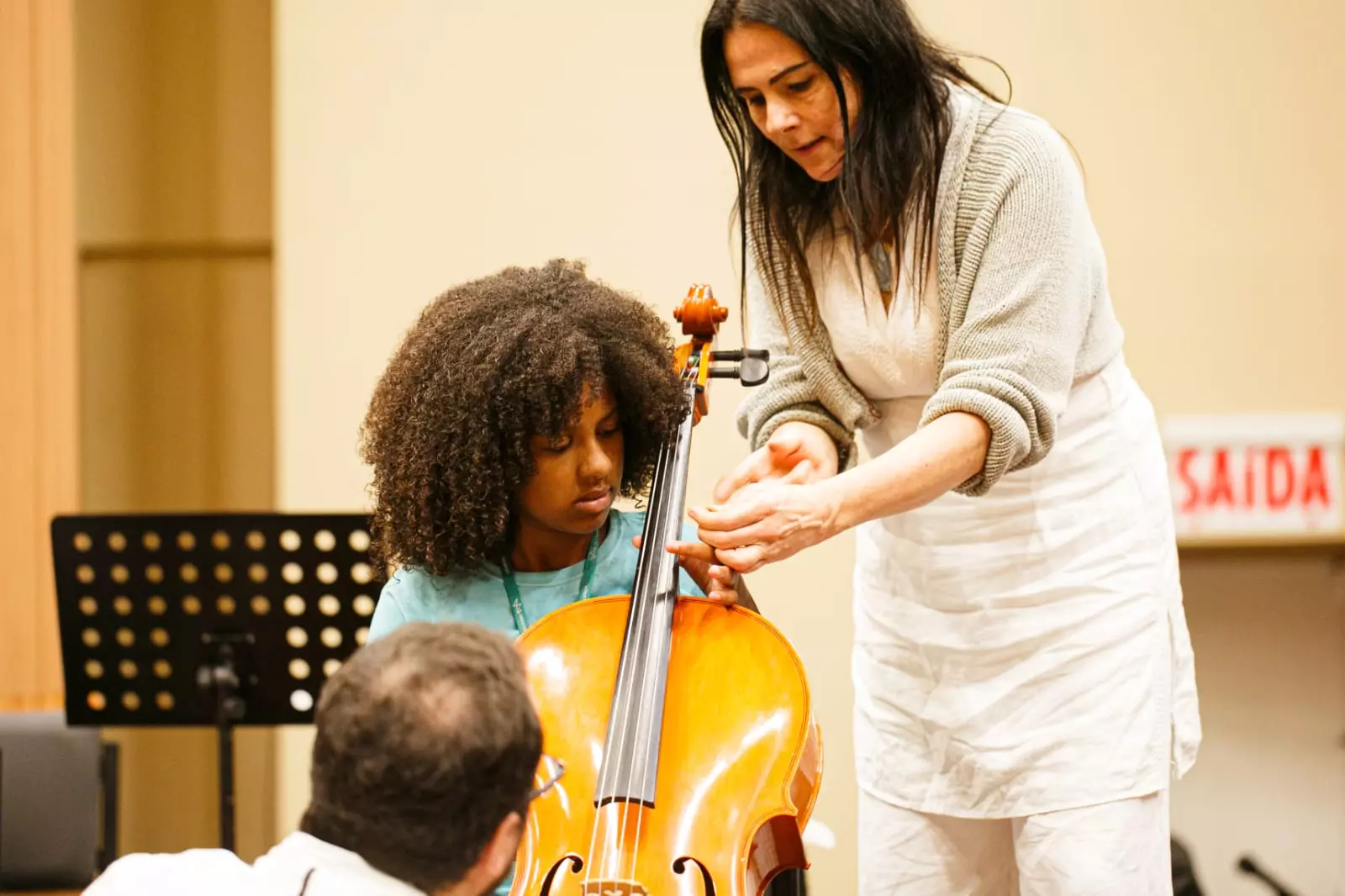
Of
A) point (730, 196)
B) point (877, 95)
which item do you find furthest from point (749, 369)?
point (730, 196)

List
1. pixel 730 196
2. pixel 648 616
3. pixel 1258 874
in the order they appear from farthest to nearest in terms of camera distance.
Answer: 1. pixel 730 196
2. pixel 1258 874
3. pixel 648 616

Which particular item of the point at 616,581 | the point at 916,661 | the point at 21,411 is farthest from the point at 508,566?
the point at 21,411

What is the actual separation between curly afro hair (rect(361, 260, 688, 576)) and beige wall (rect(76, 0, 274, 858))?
2.15 metres

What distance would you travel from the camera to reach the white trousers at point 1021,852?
5.07 feet

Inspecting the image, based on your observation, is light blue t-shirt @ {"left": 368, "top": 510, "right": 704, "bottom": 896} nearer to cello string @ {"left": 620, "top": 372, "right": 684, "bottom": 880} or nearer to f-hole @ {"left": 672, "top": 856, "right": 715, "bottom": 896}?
cello string @ {"left": 620, "top": 372, "right": 684, "bottom": 880}

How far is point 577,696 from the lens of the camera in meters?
1.41

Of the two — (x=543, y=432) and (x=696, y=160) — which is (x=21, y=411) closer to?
(x=696, y=160)

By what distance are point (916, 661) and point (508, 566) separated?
519mm

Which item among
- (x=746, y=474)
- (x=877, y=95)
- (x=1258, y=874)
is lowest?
(x=1258, y=874)

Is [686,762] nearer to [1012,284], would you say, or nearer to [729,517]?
[729,517]

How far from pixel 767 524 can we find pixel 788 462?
31 centimetres

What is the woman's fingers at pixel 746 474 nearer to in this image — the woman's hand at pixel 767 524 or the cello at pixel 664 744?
the cello at pixel 664 744

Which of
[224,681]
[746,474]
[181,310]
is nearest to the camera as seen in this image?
[746,474]

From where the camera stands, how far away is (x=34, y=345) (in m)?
3.31
